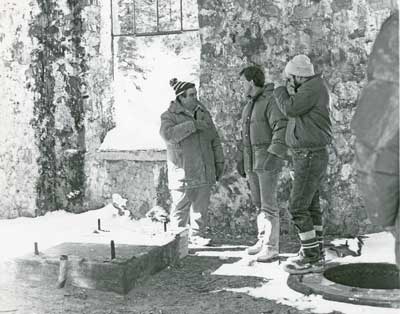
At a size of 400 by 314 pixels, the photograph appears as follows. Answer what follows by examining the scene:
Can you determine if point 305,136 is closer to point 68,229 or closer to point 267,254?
point 267,254

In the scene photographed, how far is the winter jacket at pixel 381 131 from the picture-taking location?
2.07 meters

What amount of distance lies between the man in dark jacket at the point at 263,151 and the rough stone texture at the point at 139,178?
184 cm

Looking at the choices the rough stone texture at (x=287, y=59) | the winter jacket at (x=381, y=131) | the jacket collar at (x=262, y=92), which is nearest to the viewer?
the winter jacket at (x=381, y=131)

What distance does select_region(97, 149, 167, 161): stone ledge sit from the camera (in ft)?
25.1

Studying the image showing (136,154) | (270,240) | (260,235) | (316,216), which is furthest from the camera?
(136,154)

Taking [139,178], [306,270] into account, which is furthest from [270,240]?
[139,178]

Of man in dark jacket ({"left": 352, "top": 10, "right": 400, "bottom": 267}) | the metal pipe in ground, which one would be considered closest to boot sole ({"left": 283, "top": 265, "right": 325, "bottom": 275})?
the metal pipe in ground

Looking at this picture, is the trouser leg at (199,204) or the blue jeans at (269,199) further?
the trouser leg at (199,204)

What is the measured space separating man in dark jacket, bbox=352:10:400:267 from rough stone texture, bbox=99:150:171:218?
5.53 meters

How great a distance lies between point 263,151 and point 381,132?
3789 millimetres

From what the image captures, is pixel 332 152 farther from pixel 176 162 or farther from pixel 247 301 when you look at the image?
pixel 247 301

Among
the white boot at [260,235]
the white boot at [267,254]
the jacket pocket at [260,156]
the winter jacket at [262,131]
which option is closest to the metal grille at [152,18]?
the winter jacket at [262,131]

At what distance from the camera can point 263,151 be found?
5891 mm

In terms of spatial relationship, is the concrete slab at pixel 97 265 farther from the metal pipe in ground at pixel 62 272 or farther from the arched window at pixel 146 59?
the arched window at pixel 146 59
